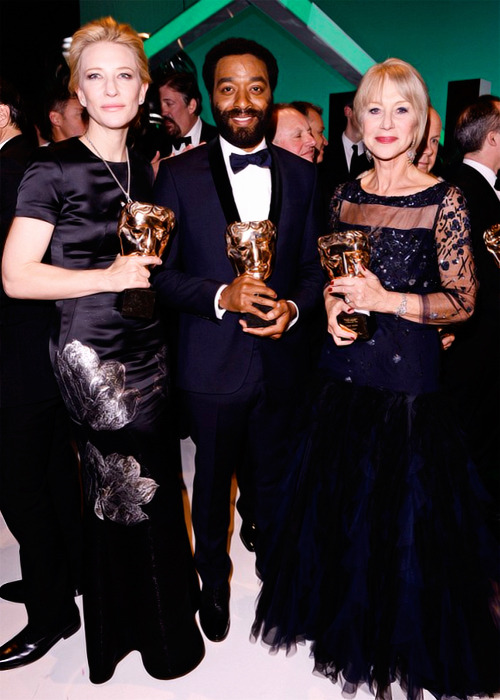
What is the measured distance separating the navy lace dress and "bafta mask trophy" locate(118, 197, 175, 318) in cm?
66

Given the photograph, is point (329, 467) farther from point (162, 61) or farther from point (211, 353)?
point (162, 61)

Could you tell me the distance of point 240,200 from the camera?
2.07 metres

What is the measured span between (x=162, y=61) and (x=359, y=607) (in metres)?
4.77

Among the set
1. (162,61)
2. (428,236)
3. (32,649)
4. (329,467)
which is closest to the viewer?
(428,236)

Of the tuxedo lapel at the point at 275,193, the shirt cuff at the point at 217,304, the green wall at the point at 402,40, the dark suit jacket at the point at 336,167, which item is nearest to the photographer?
the shirt cuff at the point at 217,304

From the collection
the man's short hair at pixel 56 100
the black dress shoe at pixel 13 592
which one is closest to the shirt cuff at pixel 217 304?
the black dress shoe at pixel 13 592

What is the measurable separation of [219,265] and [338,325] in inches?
17.5

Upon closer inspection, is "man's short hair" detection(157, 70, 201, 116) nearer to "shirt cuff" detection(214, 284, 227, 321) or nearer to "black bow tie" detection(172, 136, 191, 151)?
"black bow tie" detection(172, 136, 191, 151)

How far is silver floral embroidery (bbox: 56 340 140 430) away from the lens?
1.81 m

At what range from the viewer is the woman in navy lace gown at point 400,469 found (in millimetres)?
1851

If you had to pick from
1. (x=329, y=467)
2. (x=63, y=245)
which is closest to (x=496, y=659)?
(x=329, y=467)

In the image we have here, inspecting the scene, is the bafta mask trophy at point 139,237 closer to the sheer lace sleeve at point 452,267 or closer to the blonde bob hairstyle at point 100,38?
the blonde bob hairstyle at point 100,38

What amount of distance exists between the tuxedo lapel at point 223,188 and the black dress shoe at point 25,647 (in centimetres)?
158

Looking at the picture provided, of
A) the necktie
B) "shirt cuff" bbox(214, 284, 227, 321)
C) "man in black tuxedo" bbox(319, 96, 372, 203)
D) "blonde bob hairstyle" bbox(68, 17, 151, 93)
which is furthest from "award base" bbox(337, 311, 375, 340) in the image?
the necktie
